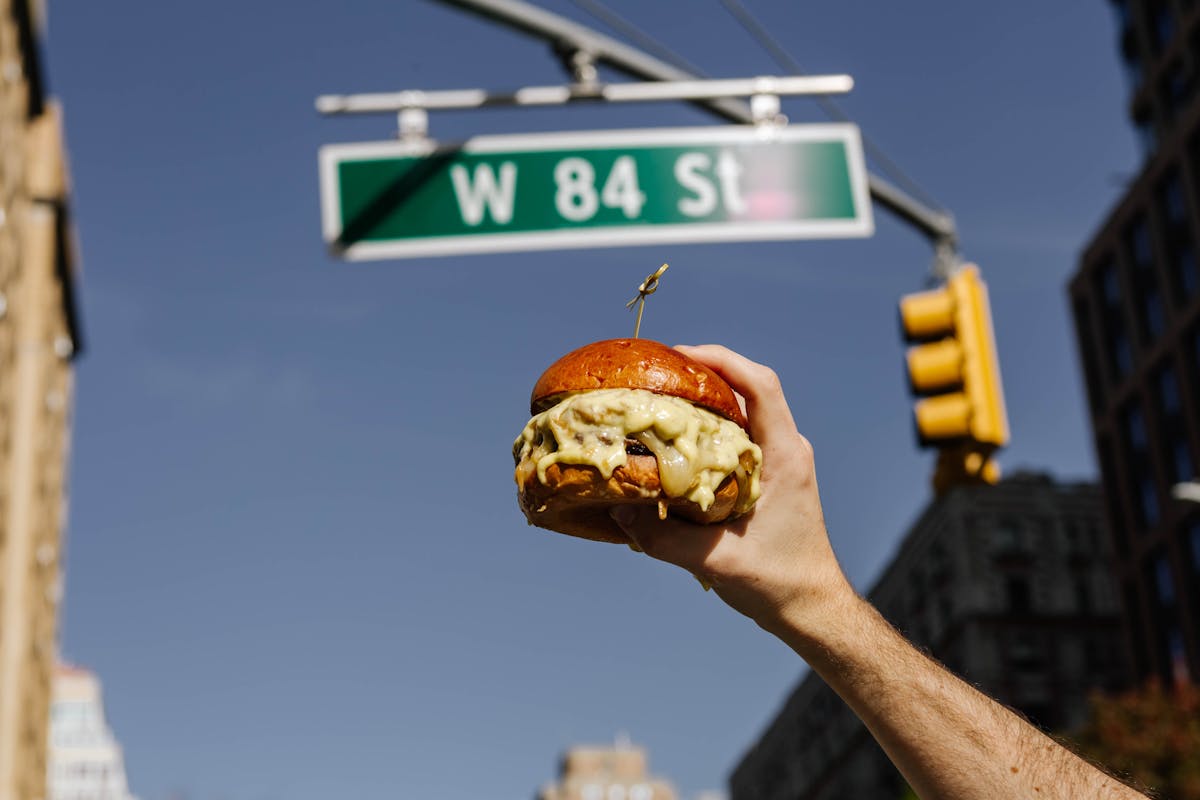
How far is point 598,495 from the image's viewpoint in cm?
368

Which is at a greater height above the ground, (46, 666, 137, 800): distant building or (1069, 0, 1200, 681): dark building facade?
(1069, 0, 1200, 681): dark building facade

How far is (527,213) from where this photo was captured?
7.87 m

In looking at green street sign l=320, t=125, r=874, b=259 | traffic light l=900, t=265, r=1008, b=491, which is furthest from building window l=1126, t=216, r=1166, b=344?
green street sign l=320, t=125, r=874, b=259

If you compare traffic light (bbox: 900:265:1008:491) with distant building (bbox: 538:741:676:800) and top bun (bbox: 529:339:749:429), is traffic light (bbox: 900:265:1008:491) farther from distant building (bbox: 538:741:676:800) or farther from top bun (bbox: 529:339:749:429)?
distant building (bbox: 538:741:676:800)

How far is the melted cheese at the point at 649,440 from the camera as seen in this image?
3.56 metres

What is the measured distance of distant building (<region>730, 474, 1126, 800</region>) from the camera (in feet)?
222

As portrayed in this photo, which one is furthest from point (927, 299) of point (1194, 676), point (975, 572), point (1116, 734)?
point (975, 572)

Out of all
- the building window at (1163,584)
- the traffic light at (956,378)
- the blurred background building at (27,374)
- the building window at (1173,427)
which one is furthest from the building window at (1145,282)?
the traffic light at (956,378)

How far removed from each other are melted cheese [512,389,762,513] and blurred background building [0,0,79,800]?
27.9 metres

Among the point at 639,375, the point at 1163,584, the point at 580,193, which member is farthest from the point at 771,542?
the point at 1163,584

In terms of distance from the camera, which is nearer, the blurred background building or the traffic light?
the traffic light

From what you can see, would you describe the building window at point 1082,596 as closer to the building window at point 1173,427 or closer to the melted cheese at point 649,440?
the building window at point 1173,427

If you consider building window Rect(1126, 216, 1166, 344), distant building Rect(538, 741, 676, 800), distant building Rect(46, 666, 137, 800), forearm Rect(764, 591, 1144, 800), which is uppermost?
building window Rect(1126, 216, 1166, 344)

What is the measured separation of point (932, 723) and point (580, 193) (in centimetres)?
486
